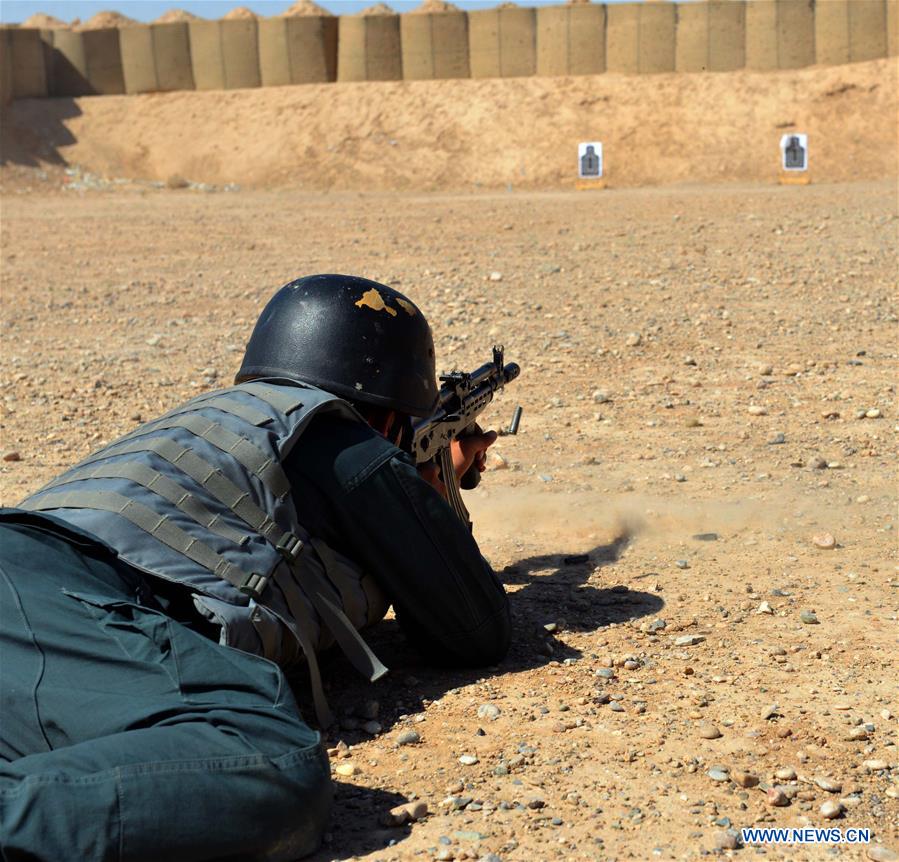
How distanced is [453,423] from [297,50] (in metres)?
20.4

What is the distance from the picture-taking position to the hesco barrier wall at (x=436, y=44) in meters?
22.1

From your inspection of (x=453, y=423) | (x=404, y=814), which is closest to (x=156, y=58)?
(x=453, y=423)

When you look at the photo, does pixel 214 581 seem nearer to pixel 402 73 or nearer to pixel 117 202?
pixel 117 202

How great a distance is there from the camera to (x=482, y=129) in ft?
69.2

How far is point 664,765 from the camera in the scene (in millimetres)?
2609

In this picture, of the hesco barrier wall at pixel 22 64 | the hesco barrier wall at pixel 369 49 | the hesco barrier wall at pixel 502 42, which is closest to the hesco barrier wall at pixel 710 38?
the hesco barrier wall at pixel 502 42

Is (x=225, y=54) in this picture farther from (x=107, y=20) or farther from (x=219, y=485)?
(x=219, y=485)

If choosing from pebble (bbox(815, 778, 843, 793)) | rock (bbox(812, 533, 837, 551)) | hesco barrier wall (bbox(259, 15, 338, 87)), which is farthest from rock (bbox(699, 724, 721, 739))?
hesco barrier wall (bbox(259, 15, 338, 87))

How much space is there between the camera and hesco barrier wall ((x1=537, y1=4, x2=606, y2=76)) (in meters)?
21.5

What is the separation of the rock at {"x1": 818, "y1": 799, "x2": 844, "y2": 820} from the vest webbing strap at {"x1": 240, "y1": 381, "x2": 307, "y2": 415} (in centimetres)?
132

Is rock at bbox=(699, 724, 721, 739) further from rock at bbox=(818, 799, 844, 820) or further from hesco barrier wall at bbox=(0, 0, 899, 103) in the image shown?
hesco barrier wall at bbox=(0, 0, 899, 103)

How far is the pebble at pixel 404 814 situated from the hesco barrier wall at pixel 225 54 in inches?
853

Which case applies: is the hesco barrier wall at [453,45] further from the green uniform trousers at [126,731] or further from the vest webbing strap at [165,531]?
the green uniform trousers at [126,731]

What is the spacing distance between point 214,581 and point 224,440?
1.01 ft
